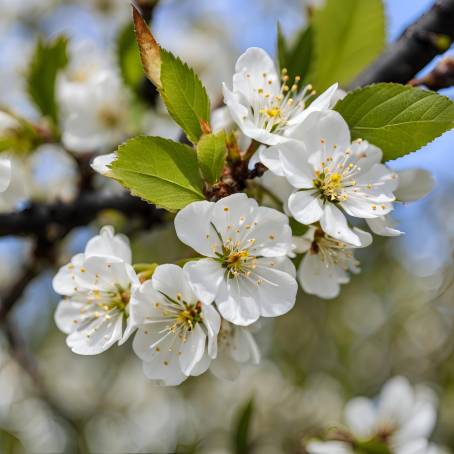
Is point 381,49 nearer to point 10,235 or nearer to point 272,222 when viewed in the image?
point 272,222

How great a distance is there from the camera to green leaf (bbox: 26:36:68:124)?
170cm

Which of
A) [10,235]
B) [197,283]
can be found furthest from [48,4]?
[197,283]

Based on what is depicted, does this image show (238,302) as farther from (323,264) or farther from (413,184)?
(413,184)

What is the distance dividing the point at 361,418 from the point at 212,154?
3.97ft

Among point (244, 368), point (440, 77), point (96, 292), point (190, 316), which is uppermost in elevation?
point (440, 77)

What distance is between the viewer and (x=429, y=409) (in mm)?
1769

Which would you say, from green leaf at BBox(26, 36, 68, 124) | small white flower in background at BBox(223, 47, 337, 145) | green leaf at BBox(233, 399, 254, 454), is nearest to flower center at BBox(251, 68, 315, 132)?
small white flower in background at BBox(223, 47, 337, 145)

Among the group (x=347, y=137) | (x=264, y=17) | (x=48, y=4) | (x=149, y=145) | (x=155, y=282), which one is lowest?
(x=48, y=4)

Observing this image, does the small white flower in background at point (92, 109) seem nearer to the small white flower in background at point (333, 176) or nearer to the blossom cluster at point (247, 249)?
the blossom cluster at point (247, 249)

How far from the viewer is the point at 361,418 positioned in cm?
182

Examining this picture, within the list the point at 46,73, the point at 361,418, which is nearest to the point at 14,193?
the point at 46,73

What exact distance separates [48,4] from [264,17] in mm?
1692

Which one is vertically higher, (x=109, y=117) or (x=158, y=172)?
(x=158, y=172)

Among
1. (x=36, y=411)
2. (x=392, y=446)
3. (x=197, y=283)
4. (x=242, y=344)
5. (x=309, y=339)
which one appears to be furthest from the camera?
(x=309, y=339)
